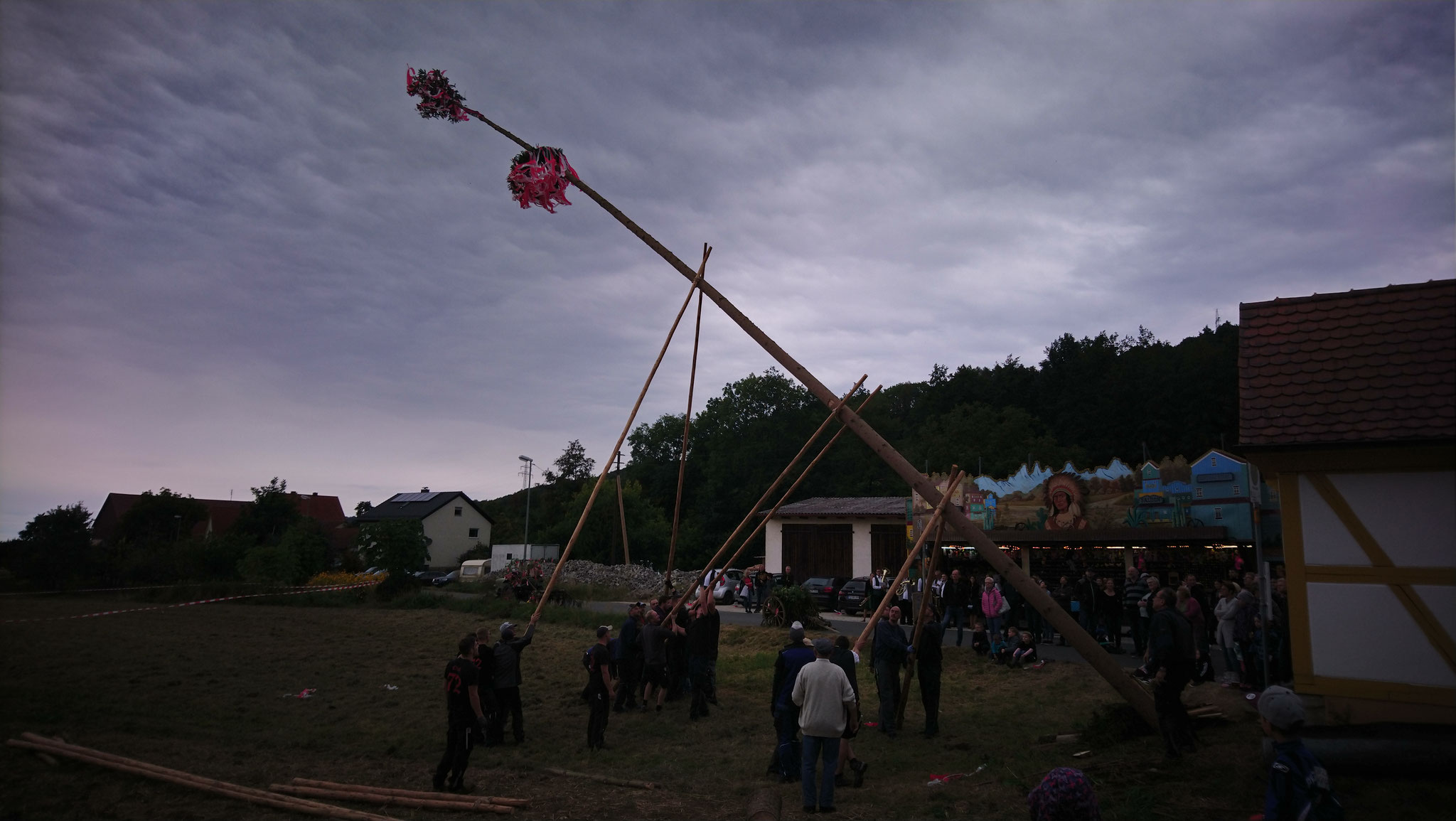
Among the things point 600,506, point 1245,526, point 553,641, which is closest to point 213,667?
point 553,641

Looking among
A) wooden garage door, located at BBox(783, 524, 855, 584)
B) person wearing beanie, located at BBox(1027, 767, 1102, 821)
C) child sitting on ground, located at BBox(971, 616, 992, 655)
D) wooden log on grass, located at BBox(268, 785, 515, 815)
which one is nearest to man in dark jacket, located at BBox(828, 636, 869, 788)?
wooden log on grass, located at BBox(268, 785, 515, 815)

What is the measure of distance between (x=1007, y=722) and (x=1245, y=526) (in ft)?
52.4

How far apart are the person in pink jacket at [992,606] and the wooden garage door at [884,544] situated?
19.9 meters

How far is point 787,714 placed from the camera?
8734 mm

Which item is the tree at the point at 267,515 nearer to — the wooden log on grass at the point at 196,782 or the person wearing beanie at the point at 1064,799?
the wooden log on grass at the point at 196,782

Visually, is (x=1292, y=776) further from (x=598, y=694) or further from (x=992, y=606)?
(x=992, y=606)

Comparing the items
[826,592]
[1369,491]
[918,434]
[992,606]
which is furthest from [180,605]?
[918,434]

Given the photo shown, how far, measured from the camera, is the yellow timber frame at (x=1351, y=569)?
6.06m

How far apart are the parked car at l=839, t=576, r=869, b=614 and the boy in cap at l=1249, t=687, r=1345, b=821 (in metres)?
22.0

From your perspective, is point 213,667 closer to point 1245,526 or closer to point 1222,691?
point 1222,691

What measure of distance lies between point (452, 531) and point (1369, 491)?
209 feet

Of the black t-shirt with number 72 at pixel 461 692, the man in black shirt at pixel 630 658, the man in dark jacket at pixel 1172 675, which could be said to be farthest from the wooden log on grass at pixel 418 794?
the man in dark jacket at pixel 1172 675

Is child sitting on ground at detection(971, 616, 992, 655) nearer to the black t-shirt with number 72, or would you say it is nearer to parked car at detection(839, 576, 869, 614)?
parked car at detection(839, 576, 869, 614)

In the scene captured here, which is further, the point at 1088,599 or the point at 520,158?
the point at 1088,599
